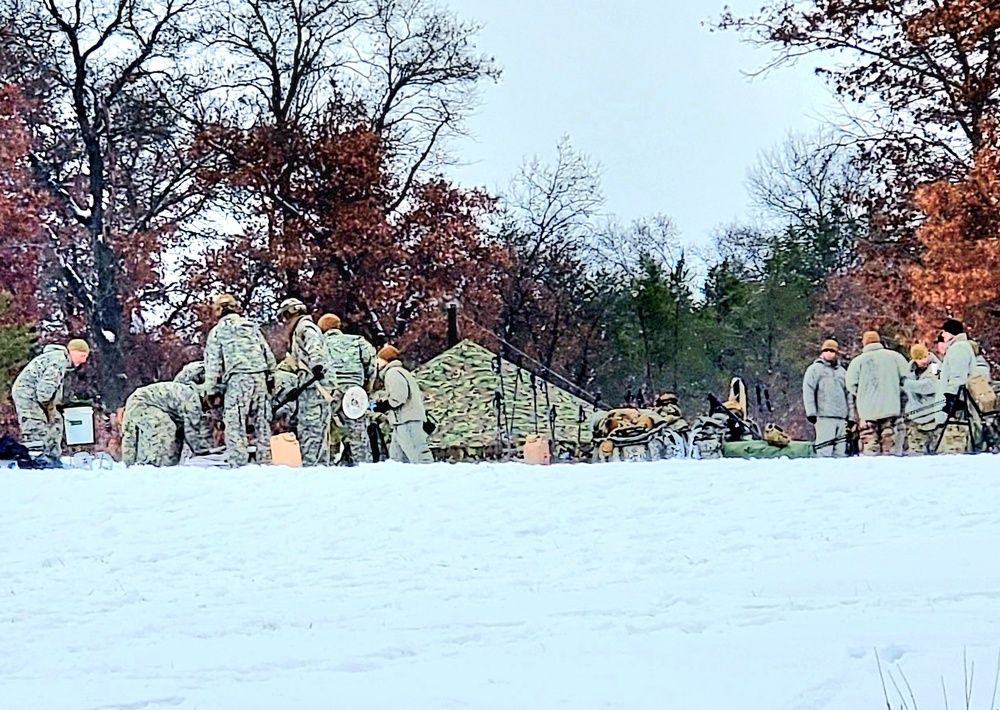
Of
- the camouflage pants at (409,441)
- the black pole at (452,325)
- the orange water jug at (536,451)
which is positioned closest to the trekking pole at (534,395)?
the orange water jug at (536,451)

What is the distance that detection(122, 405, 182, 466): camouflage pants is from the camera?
43.2 feet

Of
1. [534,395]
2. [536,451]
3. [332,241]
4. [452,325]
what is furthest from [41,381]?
[332,241]

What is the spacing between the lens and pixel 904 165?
915 inches

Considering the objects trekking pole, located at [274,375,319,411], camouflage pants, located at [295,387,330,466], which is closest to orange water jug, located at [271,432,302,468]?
camouflage pants, located at [295,387,330,466]

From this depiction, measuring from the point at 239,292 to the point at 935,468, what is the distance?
21.2 metres

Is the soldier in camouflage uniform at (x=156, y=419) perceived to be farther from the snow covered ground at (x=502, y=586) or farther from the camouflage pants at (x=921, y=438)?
the camouflage pants at (x=921, y=438)

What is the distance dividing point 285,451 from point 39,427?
272 centimetres

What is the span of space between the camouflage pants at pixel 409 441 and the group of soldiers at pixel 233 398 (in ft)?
1.31

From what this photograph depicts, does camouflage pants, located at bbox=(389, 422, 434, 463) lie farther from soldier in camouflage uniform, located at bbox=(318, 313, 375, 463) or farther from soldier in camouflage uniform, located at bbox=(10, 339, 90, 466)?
soldier in camouflage uniform, located at bbox=(10, 339, 90, 466)

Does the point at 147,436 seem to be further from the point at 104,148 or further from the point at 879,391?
the point at 104,148

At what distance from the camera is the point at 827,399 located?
15.0 meters

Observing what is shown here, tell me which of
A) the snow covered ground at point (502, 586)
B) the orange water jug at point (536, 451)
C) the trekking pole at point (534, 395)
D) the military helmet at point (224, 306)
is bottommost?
the snow covered ground at point (502, 586)

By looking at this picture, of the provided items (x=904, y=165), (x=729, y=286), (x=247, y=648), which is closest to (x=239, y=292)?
(x=904, y=165)

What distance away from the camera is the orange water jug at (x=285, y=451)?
524 inches
